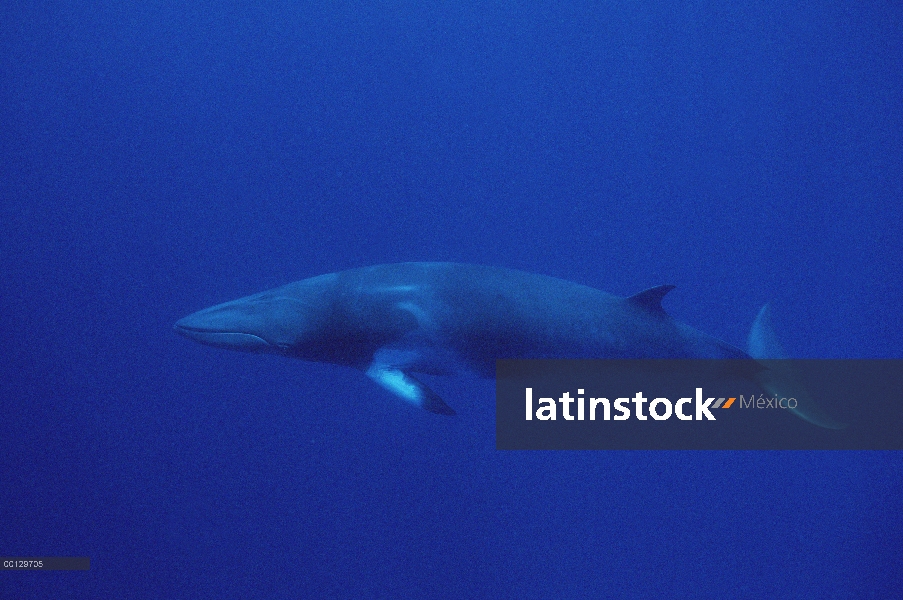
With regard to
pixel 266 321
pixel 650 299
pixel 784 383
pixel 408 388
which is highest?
pixel 650 299

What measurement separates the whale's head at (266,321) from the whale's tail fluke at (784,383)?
5083 mm

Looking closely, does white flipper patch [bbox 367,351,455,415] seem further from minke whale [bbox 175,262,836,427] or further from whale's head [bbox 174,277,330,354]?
whale's head [bbox 174,277,330,354]

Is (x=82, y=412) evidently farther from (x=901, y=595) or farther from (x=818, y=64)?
(x=818, y=64)

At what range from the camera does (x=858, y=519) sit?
10352mm

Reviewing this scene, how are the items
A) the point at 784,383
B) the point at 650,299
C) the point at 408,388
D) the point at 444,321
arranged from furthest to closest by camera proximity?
the point at 784,383
the point at 650,299
the point at 444,321
the point at 408,388

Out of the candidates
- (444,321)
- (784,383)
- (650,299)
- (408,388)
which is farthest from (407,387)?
(784,383)

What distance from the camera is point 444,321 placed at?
5926 millimetres

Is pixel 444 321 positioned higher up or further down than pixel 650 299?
further down

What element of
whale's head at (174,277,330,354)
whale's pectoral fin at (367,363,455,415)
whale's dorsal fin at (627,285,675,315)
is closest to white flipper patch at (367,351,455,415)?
whale's pectoral fin at (367,363,455,415)

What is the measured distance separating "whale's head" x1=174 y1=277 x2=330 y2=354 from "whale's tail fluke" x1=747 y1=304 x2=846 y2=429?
5.08 metres

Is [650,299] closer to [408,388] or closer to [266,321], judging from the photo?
[408,388]

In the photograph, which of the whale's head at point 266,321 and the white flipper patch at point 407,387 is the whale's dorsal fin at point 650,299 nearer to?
the white flipper patch at point 407,387

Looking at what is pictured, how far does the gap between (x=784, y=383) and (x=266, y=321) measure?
6.02 m

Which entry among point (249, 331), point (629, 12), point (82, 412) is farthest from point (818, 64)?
point (82, 412)
